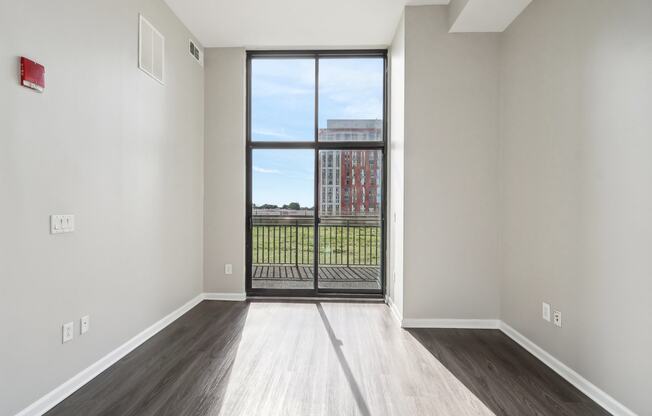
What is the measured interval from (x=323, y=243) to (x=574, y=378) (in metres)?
2.80

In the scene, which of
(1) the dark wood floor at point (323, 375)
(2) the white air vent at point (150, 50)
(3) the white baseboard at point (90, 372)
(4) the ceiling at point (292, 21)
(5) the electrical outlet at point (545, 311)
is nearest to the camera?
(3) the white baseboard at point (90, 372)

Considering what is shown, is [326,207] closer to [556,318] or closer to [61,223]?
[556,318]

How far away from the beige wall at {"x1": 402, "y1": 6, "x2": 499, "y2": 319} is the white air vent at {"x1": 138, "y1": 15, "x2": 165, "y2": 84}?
2.32m

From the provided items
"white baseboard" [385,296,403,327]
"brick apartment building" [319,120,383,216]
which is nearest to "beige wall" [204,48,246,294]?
"brick apartment building" [319,120,383,216]

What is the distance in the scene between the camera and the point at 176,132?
11.7ft

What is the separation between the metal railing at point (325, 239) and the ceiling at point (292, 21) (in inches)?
83.0

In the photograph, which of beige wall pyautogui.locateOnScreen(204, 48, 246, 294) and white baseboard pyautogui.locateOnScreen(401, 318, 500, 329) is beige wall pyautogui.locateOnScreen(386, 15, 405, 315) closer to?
white baseboard pyautogui.locateOnScreen(401, 318, 500, 329)

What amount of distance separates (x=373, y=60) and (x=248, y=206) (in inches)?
94.3

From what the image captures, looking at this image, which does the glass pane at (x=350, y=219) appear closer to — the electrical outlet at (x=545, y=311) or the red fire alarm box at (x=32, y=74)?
the electrical outlet at (x=545, y=311)

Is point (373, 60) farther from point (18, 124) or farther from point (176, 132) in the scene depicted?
point (18, 124)

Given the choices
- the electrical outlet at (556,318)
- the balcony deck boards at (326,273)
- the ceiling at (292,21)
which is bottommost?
the balcony deck boards at (326,273)

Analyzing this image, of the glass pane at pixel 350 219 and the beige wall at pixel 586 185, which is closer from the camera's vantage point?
the beige wall at pixel 586 185

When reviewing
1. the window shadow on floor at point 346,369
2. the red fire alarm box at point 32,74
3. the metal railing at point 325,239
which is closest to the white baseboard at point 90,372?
the metal railing at point 325,239

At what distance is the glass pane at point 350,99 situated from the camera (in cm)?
432
